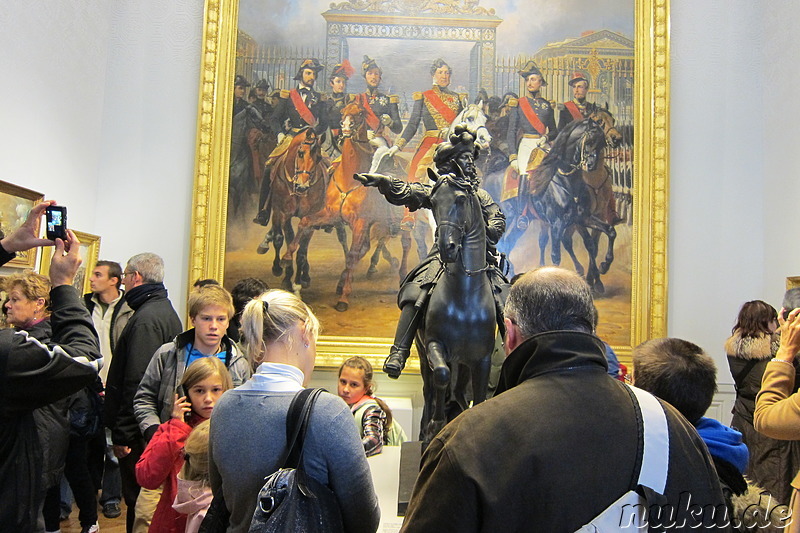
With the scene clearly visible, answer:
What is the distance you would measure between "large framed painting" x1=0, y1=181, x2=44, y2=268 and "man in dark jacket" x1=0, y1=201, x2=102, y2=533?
2848 mm

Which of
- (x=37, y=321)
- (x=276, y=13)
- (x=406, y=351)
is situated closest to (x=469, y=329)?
(x=406, y=351)

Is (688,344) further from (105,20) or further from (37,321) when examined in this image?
(105,20)

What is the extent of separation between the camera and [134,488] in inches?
159

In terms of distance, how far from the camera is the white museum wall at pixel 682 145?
6.77 m

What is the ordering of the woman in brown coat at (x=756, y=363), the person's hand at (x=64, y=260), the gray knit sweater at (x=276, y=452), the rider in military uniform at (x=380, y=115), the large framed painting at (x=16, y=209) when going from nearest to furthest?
the gray knit sweater at (x=276, y=452), the person's hand at (x=64, y=260), the woman in brown coat at (x=756, y=363), the large framed painting at (x=16, y=209), the rider in military uniform at (x=380, y=115)

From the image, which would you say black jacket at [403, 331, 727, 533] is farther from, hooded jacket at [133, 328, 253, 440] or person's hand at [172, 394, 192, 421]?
hooded jacket at [133, 328, 253, 440]

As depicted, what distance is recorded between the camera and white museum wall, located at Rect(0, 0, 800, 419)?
267 inches

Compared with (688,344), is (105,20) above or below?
above

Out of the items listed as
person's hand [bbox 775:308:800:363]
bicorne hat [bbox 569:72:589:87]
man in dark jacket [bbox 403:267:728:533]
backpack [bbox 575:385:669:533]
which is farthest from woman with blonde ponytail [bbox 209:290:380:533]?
bicorne hat [bbox 569:72:589:87]

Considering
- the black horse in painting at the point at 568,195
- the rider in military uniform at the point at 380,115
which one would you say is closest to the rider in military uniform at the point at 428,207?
the black horse in painting at the point at 568,195

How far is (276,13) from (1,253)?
5.60 m

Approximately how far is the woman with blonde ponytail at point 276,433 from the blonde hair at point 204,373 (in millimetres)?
1104

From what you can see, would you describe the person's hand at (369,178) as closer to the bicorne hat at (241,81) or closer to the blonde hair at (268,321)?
the blonde hair at (268,321)

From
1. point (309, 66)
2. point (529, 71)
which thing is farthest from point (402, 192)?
point (529, 71)
